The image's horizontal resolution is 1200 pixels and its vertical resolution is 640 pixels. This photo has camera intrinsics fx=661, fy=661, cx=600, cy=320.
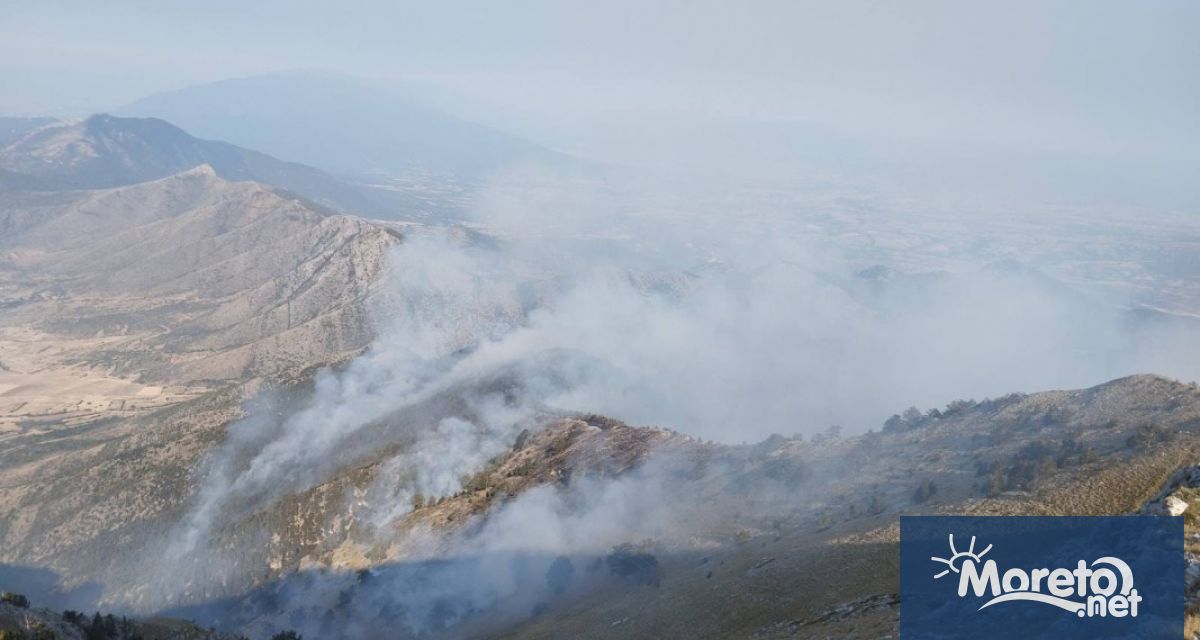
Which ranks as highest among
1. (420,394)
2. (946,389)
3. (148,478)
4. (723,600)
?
(723,600)

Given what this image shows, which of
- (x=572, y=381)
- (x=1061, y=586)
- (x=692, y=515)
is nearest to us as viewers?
(x=1061, y=586)

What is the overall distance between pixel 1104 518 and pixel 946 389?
418 ft

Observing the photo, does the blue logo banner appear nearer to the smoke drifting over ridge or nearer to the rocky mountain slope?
the rocky mountain slope

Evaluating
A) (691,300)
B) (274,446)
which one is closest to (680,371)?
(691,300)

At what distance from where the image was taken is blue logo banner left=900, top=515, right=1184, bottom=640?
60.8 ft

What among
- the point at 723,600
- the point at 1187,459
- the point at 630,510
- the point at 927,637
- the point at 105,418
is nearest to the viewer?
the point at 927,637

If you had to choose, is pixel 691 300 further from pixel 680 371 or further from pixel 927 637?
pixel 927 637

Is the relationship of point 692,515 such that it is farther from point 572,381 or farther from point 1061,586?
point 572,381

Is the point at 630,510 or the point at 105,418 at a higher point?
the point at 630,510

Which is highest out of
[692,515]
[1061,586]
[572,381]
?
[1061,586]

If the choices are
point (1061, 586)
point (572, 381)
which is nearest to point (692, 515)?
point (1061, 586)

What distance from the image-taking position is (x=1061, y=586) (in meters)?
20.1

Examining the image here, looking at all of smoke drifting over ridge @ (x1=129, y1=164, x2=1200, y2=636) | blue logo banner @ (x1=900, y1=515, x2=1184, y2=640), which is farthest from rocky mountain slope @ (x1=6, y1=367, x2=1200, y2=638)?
blue logo banner @ (x1=900, y1=515, x2=1184, y2=640)

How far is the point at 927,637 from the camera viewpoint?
838 inches
